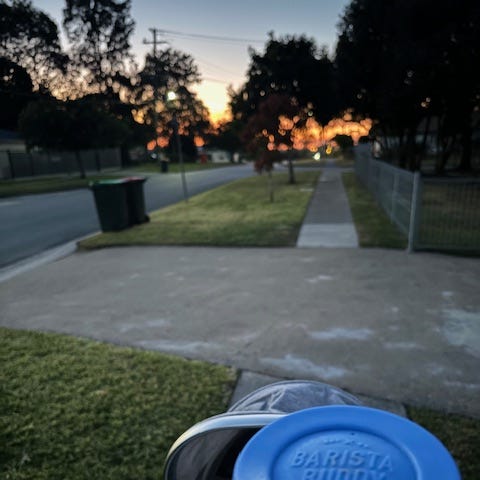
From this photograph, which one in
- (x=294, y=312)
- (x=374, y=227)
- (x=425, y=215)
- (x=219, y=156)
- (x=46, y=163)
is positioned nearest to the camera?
(x=294, y=312)

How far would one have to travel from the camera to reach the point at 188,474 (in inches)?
55.7

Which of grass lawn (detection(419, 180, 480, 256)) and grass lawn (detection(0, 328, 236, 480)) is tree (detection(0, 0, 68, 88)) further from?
grass lawn (detection(419, 180, 480, 256))

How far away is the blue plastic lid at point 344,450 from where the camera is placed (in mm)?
921

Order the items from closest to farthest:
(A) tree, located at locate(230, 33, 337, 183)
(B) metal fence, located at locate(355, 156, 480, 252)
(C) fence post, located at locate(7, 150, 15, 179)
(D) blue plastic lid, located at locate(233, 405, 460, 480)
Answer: (D) blue plastic lid, located at locate(233, 405, 460, 480) < (B) metal fence, located at locate(355, 156, 480, 252) < (A) tree, located at locate(230, 33, 337, 183) < (C) fence post, located at locate(7, 150, 15, 179)

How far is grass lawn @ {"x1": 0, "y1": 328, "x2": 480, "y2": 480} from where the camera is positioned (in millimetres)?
2410

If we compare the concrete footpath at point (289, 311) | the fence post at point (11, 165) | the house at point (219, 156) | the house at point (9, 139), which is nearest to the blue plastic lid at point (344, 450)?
the concrete footpath at point (289, 311)

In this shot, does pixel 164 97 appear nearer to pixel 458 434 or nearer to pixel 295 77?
pixel 295 77

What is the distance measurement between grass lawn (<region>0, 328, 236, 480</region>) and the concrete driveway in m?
0.37

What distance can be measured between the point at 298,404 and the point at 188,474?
51 cm

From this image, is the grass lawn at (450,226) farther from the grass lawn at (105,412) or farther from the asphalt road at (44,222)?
the asphalt road at (44,222)

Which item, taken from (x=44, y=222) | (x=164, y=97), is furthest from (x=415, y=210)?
(x=164, y=97)

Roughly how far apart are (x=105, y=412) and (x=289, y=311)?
235cm

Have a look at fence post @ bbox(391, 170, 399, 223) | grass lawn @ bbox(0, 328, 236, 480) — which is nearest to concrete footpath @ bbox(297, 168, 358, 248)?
fence post @ bbox(391, 170, 399, 223)

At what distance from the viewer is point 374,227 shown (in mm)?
9008
